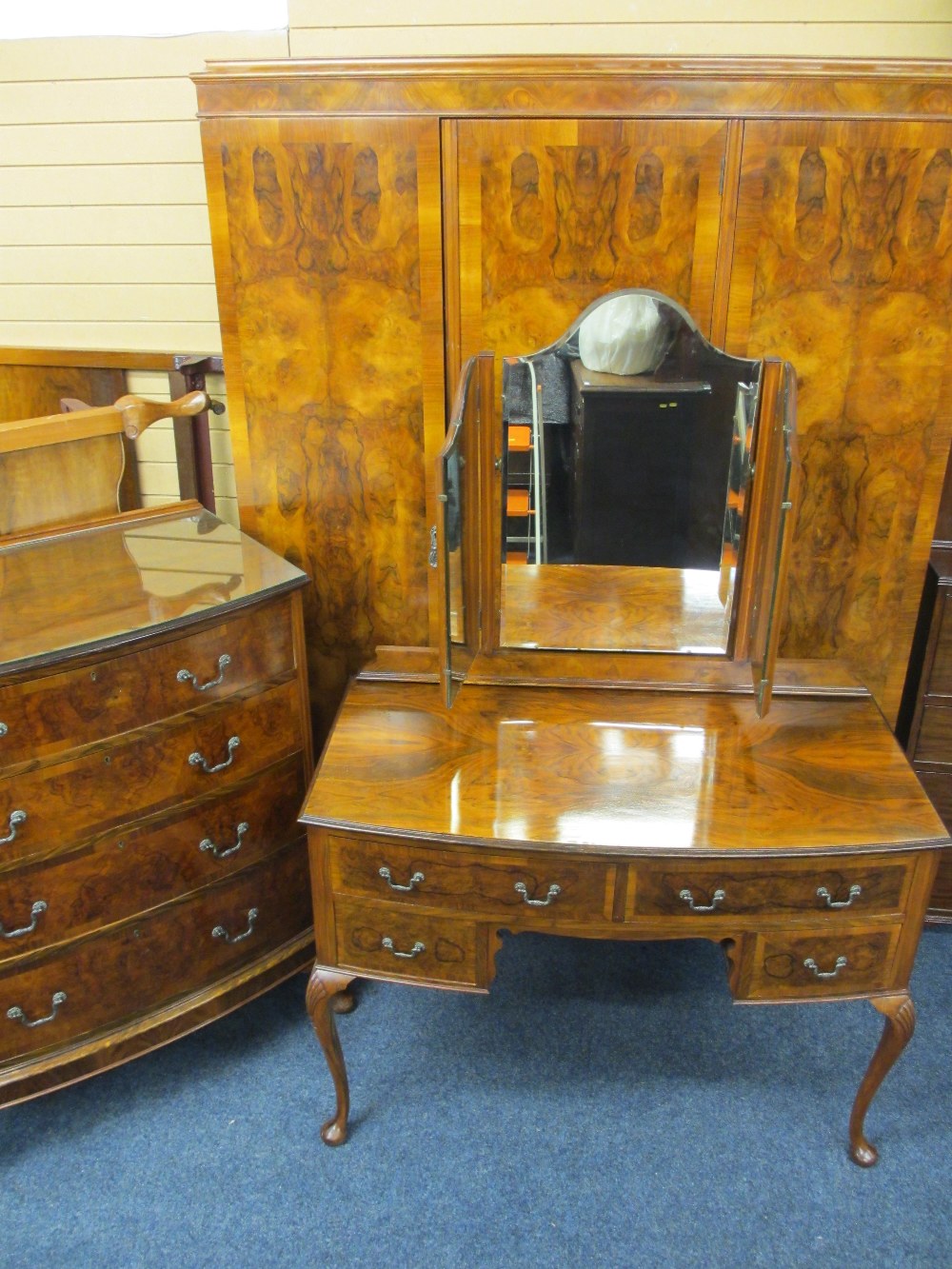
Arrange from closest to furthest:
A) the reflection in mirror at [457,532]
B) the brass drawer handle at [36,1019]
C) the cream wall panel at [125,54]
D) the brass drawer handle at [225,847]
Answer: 1. the reflection in mirror at [457,532]
2. the brass drawer handle at [36,1019]
3. the brass drawer handle at [225,847]
4. the cream wall panel at [125,54]

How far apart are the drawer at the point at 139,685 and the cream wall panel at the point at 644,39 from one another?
129 cm

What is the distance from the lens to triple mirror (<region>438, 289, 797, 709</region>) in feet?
6.07

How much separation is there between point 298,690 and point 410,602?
315 mm

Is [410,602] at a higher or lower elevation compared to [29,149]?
lower

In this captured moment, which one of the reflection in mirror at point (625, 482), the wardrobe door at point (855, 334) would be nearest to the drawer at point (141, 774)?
the reflection in mirror at point (625, 482)

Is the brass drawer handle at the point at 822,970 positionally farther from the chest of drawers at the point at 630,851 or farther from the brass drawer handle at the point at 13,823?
the brass drawer handle at the point at 13,823

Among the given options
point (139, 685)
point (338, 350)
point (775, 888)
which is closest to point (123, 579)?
point (139, 685)

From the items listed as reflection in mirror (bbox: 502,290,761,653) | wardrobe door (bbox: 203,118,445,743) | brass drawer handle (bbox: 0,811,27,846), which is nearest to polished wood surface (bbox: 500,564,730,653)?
reflection in mirror (bbox: 502,290,761,653)

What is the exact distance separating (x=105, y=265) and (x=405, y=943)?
181cm

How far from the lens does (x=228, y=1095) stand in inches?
83.4

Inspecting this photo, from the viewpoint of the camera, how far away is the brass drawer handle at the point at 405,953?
72.0 inches

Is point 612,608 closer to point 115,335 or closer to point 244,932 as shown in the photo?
point 244,932

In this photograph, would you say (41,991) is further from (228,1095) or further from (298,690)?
(298,690)

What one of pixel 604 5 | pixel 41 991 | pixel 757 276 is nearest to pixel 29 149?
pixel 604 5
